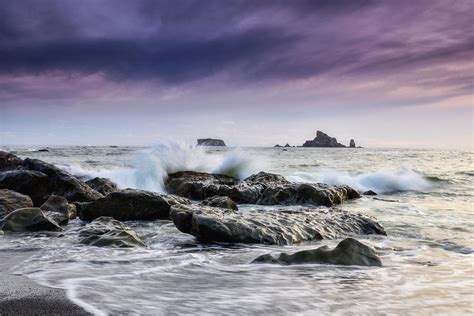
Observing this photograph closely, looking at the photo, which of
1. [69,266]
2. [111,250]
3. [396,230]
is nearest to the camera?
[69,266]

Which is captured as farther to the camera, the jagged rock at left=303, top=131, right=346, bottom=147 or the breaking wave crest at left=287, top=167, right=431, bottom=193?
the jagged rock at left=303, top=131, right=346, bottom=147

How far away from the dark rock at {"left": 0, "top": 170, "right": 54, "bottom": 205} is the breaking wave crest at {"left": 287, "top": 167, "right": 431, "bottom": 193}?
9240 millimetres

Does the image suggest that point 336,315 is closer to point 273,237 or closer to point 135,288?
point 135,288

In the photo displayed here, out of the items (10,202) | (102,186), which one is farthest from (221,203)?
(102,186)

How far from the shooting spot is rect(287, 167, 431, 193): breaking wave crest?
49.8 feet

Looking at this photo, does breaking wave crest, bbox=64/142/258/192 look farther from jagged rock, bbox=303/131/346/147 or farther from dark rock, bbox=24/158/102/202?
jagged rock, bbox=303/131/346/147

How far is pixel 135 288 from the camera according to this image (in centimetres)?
303

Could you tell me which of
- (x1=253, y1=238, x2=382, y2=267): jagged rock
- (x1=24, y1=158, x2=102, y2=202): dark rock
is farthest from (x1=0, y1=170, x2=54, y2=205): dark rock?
(x1=253, y1=238, x2=382, y2=267): jagged rock

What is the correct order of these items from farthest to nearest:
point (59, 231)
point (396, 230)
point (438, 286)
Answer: point (396, 230) < point (59, 231) < point (438, 286)

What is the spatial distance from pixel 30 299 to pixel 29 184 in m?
6.70

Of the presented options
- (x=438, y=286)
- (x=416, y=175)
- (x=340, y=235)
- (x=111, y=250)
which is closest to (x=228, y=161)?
(x=416, y=175)

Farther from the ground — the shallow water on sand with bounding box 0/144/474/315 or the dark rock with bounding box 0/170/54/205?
the dark rock with bounding box 0/170/54/205

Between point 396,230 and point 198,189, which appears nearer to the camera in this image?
point 396,230

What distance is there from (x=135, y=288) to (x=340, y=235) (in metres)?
3.61
